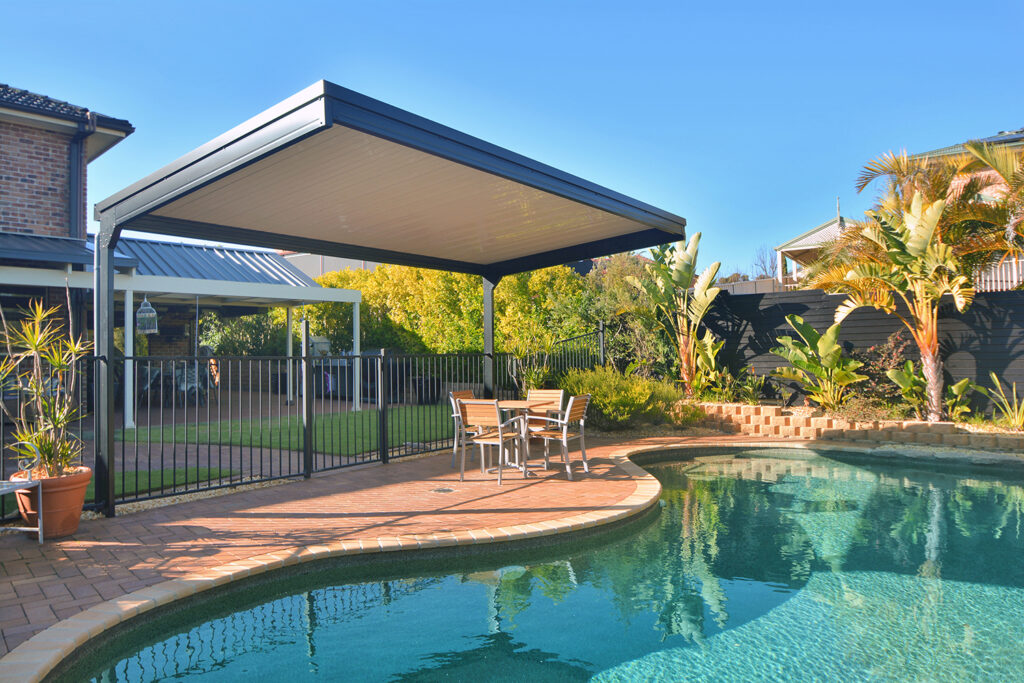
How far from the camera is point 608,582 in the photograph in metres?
4.50

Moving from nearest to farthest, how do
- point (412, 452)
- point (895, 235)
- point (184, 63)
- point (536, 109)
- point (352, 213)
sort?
point (352, 213) → point (412, 452) → point (895, 235) → point (184, 63) → point (536, 109)

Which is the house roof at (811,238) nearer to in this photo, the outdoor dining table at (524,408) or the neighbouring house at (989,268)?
the neighbouring house at (989,268)

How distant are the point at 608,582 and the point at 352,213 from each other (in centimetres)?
451

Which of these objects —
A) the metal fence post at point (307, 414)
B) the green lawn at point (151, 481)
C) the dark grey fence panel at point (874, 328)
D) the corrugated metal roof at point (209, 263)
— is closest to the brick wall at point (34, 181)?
the corrugated metal roof at point (209, 263)

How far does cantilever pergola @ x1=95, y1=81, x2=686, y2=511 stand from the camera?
4.26 meters

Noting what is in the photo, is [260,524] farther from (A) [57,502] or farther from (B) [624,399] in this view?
(B) [624,399]

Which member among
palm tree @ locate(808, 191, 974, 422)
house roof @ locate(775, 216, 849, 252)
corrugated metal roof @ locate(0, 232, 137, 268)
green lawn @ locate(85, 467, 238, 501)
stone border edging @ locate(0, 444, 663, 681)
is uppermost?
house roof @ locate(775, 216, 849, 252)

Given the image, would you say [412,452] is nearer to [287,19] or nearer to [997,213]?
[287,19]

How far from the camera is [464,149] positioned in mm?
4848

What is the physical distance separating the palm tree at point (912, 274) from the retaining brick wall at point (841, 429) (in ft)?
1.69

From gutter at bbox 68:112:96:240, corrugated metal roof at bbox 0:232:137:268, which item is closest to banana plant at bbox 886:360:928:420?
corrugated metal roof at bbox 0:232:137:268

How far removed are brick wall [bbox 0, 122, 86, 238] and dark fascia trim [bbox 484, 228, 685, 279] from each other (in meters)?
9.52

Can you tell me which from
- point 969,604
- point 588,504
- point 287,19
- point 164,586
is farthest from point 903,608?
point 287,19

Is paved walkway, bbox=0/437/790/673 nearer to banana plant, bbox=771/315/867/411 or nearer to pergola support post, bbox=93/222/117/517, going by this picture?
pergola support post, bbox=93/222/117/517
